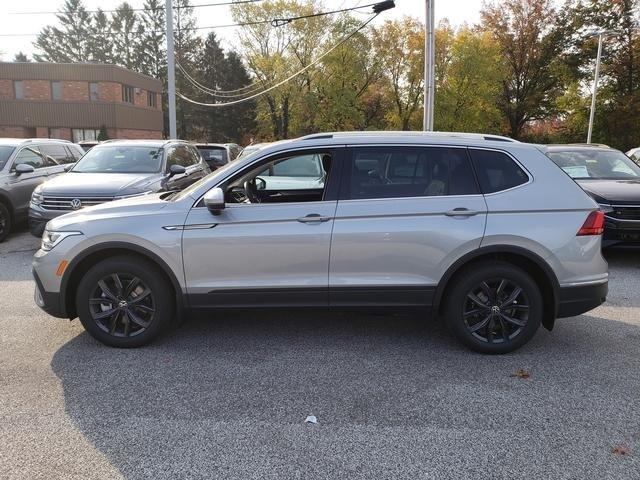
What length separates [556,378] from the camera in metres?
3.93

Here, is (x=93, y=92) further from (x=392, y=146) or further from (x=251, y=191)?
(x=392, y=146)

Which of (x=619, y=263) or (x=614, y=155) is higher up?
(x=614, y=155)

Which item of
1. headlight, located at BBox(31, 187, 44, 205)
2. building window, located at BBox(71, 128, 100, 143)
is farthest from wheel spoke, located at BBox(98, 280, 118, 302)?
building window, located at BBox(71, 128, 100, 143)

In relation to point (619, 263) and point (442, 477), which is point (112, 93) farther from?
point (442, 477)

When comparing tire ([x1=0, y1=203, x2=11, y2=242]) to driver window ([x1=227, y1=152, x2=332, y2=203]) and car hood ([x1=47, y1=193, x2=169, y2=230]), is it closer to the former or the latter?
car hood ([x1=47, y1=193, x2=169, y2=230])

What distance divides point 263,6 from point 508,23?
1974cm

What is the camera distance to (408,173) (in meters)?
4.29

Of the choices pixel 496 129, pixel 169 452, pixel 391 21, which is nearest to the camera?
pixel 169 452

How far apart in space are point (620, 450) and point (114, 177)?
7911 mm

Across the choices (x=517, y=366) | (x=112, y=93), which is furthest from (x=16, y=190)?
(x=112, y=93)

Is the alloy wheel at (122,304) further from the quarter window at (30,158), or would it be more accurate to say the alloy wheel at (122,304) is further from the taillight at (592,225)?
the quarter window at (30,158)

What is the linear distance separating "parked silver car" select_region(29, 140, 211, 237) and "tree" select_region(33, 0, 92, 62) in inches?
2765

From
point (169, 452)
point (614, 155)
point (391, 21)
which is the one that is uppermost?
point (391, 21)

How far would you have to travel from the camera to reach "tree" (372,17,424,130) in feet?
128
